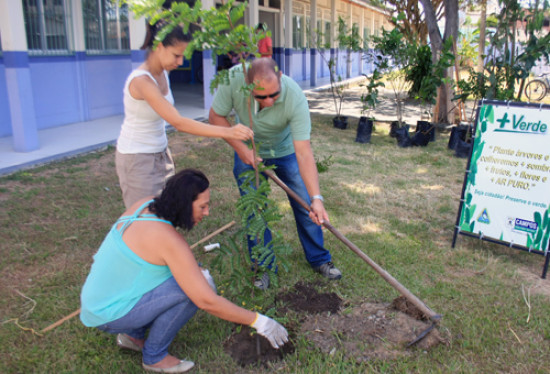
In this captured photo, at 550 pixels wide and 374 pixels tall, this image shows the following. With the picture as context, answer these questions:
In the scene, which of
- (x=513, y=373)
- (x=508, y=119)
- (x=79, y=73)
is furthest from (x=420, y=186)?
(x=79, y=73)

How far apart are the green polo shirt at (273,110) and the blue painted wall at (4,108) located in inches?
210

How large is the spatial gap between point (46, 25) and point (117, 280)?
6.88 metres

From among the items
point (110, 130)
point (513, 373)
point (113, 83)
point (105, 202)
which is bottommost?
point (513, 373)

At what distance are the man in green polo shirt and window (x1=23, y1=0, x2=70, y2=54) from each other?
18.9 ft

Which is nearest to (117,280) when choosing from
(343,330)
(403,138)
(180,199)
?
(180,199)

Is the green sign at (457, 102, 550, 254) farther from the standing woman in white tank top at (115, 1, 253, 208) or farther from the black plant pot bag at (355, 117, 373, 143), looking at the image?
the black plant pot bag at (355, 117, 373, 143)

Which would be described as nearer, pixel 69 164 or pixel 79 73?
pixel 69 164

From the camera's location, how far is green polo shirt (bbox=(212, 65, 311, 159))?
294cm

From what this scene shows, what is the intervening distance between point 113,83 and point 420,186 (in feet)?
20.8

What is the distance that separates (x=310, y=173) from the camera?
9.91ft

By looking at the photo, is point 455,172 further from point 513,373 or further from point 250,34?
point 250,34

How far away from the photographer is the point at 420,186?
19.0ft

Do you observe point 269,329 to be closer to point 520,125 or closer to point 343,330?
point 343,330

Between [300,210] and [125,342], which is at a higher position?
[300,210]
